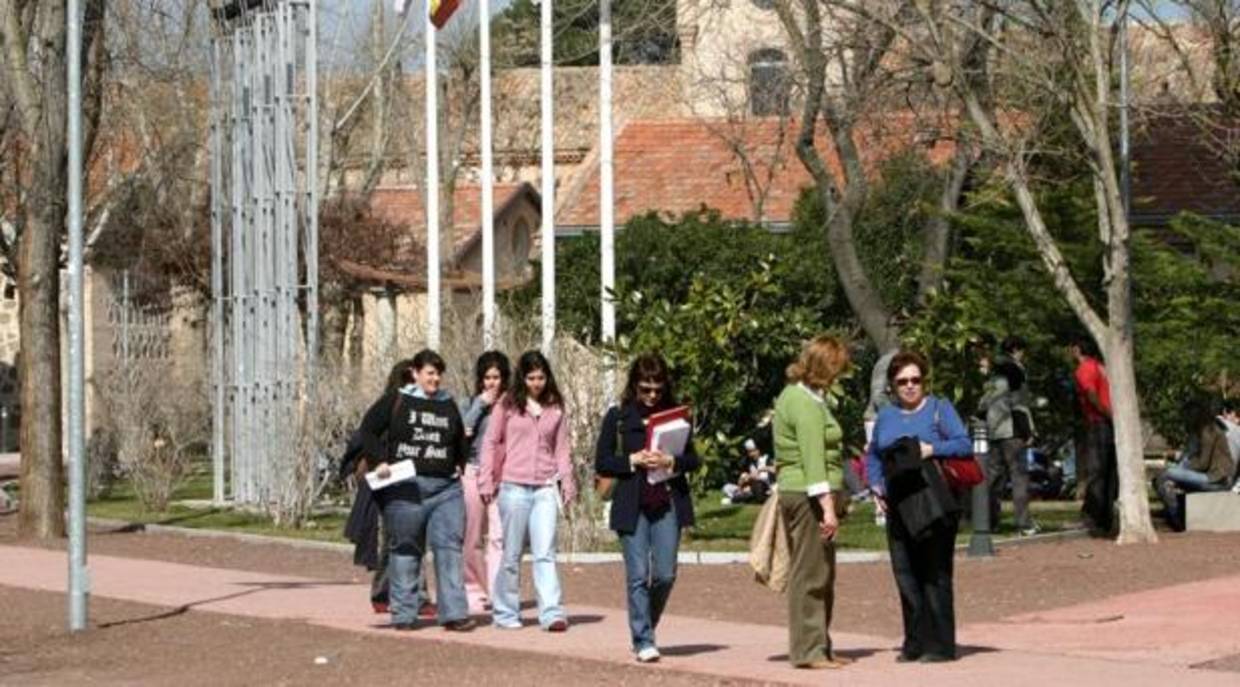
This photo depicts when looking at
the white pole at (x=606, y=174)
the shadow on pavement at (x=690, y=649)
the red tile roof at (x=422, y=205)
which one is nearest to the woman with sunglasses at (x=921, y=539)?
the shadow on pavement at (x=690, y=649)

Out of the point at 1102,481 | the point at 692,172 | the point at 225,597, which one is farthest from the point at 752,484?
the point at 692,172

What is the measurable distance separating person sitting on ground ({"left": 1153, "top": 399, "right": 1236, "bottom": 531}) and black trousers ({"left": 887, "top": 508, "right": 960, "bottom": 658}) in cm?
1152

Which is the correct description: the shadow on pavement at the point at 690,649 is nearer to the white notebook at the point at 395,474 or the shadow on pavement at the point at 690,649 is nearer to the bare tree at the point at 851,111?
the white notebook at the point at 395,474

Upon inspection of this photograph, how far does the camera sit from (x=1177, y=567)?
66.0 feet

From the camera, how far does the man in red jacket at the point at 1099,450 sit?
23891 mm

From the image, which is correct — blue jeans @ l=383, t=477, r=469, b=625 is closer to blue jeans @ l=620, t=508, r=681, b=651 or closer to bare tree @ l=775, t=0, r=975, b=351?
blue jeans @ l=620, t=508, r=681, b=651

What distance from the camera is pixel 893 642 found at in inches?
607

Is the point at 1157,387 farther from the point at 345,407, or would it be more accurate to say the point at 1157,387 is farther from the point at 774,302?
the point at 345,407

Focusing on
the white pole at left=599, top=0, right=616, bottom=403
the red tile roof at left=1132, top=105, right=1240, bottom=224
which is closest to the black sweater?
the white pole at left=599, top=0, right=616, bottom=403

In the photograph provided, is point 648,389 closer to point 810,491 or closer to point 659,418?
point 659,418

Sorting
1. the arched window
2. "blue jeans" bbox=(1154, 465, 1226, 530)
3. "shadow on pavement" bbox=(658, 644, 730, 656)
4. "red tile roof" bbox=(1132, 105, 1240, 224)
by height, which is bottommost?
"shadow on pavement" bbox=(658, 644, 730, 656)

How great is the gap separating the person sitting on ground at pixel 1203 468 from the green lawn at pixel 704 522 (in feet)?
3.59

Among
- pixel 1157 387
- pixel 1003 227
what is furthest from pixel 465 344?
pixel 1157 387

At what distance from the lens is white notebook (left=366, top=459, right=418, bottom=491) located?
16.1 m
